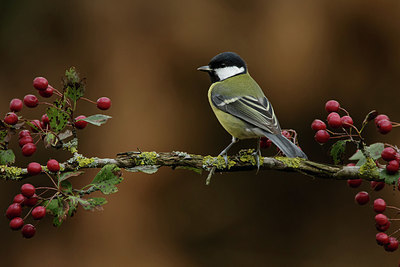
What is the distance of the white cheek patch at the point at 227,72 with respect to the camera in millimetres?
2894

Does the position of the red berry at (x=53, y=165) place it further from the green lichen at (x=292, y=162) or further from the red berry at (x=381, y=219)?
the red berry at (x=381, y=219)

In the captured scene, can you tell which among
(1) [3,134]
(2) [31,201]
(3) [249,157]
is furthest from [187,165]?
(1) [3,134]

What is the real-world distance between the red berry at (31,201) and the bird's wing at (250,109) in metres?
1.13

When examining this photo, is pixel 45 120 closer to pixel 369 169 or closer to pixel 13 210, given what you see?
pixel 13 210

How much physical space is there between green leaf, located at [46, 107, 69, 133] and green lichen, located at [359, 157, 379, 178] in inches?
38.9

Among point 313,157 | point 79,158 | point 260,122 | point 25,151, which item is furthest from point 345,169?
point 313,157

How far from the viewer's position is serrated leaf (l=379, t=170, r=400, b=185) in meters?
1.51

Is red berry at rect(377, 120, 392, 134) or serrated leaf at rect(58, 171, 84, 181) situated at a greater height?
serrated leaf at rect(58, 171, 84, 181)

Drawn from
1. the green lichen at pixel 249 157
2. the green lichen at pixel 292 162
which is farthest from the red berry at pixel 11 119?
the green lichen at pixel 292 162

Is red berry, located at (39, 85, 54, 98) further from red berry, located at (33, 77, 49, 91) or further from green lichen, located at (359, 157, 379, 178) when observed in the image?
green lichen, located at (359, 157, 379, 178)

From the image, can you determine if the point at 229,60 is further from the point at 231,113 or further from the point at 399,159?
the point at 399,159

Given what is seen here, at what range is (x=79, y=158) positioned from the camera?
1.56 metres

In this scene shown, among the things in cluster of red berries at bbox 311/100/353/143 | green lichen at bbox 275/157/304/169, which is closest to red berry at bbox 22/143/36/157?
green lichen at bbox 275/157/304/169

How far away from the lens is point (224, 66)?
2.87 meters
